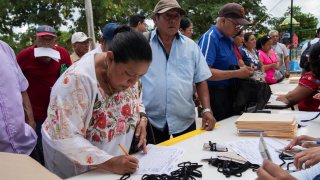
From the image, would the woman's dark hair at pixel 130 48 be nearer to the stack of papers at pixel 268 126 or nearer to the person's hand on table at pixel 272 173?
the person's hand on table at pixel 272 173

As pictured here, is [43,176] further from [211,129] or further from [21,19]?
[21,19]

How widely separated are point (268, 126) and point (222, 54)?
0.88 meters

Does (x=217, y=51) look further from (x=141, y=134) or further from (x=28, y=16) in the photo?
(x=28, y=16)

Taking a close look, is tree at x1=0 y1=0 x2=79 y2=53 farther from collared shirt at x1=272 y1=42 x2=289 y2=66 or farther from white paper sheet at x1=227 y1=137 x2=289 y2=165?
white paper sheet at x1=227 y1=137 x2=289 y2=165

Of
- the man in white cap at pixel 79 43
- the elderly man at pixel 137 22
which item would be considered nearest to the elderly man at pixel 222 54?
the elderly man at pixel 137 22

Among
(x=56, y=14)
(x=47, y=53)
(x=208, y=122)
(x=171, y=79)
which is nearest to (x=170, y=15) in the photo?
(x=171, y=79)

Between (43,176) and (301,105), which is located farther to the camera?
(301,105)

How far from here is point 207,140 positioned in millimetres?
1844

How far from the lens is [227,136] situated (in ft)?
6.31

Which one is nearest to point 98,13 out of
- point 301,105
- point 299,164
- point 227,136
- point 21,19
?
point 21,19

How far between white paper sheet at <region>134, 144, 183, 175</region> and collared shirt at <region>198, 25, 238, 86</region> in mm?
1066

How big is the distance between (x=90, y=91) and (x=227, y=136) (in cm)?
94

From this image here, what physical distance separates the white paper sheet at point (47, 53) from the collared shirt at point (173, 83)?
119 centimetres

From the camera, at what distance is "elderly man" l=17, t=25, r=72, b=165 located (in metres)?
3.01
